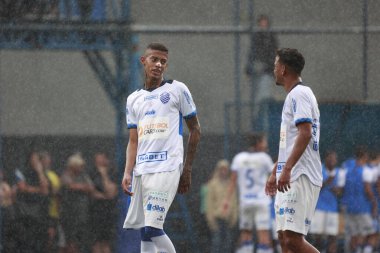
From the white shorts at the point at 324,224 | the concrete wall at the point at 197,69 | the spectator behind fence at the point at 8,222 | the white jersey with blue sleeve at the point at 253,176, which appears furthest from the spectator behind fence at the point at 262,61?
the spectator behind fence at the point at 8,222

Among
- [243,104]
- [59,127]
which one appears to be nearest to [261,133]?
[243,104]

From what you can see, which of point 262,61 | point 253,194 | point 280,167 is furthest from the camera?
point 262,61

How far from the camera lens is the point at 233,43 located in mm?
14367

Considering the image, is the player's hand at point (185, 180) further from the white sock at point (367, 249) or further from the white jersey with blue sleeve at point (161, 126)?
the white sock at point (367, 249)

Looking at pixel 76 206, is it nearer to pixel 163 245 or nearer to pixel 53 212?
pixel 53 212

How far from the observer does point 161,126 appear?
807cm

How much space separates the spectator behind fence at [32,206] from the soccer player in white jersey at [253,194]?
82.8 inches

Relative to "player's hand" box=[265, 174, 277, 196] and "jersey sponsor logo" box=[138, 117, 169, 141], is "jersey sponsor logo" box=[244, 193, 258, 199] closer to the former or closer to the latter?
"jersey sponsor logo" box=[138, 117, 169, 141]

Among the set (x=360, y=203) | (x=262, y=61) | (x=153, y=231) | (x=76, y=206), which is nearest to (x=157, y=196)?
(x=153, y=231)

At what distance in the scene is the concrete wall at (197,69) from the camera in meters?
14.4

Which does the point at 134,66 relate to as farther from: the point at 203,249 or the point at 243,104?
the point at 203,249

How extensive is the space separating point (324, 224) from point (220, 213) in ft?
3.93

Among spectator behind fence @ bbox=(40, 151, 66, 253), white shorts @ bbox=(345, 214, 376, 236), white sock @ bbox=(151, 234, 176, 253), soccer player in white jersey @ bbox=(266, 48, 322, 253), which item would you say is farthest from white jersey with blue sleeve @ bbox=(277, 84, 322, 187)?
white shorts @ bbox=(345, 214, 376, 236)

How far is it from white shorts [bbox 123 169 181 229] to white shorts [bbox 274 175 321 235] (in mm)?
763
